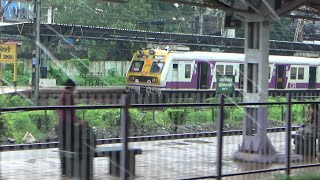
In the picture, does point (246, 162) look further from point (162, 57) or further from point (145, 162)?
point (162, 57)

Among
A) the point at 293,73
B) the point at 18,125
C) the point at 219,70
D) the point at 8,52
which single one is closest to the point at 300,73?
the point at 293,73

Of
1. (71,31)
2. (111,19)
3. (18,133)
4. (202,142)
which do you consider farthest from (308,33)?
(202,142)

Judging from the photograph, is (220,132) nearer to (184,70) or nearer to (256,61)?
(256,61)

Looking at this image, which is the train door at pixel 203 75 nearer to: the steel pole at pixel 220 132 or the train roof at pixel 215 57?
the train roof at pixel 215 57

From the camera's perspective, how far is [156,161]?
7.44 metres

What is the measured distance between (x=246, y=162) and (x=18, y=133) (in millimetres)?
7507

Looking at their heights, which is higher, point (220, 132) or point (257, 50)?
point (257, 50)

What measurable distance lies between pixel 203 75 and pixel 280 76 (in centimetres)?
635

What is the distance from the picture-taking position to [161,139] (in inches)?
293

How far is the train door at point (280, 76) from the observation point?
117 feet

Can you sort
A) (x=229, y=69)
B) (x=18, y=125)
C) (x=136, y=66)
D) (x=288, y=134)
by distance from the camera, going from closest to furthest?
(x=288, y=134) < (x=18, y=125) < (x=229, y=69) < (x=136, y=66)

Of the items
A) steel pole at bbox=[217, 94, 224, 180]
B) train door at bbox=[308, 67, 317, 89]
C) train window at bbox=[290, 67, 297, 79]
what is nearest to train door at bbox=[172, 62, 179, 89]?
train window at bbox=[290, 67, 297, 79]

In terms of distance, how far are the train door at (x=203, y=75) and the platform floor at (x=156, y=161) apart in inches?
→ 937

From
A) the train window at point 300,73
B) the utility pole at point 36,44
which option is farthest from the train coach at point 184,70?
the utility pole at point 36,44
